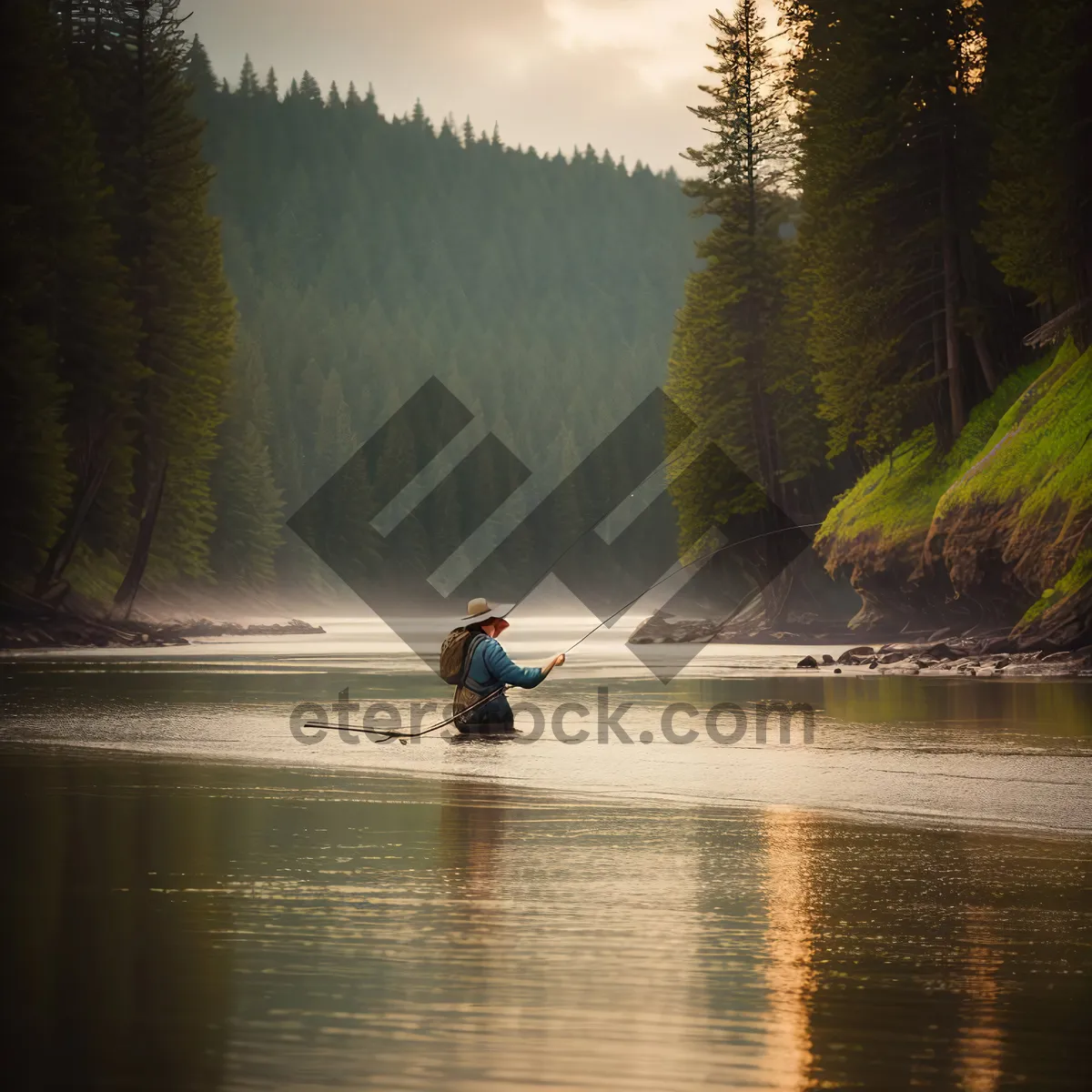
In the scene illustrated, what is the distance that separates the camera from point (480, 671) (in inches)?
731

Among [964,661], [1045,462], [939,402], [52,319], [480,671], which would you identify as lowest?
[964,661]

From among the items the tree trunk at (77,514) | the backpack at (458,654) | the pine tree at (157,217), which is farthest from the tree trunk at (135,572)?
the backpack at (458,654)

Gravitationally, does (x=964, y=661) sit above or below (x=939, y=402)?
below

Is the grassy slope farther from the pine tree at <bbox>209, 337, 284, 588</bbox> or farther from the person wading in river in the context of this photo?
the pine tree at <bbox>209, 337, 284, 588</bbox>

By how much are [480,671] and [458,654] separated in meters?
0.36

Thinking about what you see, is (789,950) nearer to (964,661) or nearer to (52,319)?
(964,661)

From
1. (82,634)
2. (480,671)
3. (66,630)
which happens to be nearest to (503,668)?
(480,671)

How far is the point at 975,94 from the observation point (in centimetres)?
4641

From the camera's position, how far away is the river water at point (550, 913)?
5820mm

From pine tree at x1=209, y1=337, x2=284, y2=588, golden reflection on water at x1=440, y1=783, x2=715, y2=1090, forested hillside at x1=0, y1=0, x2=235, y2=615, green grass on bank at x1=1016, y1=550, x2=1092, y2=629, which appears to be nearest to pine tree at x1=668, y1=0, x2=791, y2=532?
forested hillside at x1=0, y1=0, x2=235, y2=615

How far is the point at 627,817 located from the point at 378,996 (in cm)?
583

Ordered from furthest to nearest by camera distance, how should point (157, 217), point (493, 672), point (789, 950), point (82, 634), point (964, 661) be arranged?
point (157, 217) < point (82, 634) < point (964, 661) < point (493, 672) < point (789, 950)

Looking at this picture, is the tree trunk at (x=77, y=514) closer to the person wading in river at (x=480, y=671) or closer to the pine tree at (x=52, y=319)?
the pine tree at (x=52, y=319)

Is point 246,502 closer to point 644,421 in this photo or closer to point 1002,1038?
point 644,421
